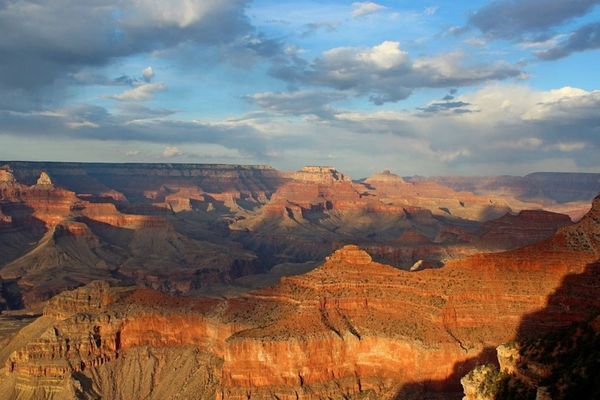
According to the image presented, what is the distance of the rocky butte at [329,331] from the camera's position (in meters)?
68.9

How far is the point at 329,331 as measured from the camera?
71500 millimetres

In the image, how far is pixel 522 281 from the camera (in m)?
73.9

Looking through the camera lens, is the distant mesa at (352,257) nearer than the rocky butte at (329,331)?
No

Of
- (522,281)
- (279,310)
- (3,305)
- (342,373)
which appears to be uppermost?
(522,281)

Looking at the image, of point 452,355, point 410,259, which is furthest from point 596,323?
point 410,259

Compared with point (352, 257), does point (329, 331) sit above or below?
below

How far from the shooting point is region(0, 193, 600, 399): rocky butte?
226ft

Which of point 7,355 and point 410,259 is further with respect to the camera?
point 410,259

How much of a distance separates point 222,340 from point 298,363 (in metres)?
10.9

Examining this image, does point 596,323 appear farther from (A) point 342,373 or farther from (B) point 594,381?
(A) point 342,373

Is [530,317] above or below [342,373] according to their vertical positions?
above

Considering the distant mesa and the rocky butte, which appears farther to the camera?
the distant mesa

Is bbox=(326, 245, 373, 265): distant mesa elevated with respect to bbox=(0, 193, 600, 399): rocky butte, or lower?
elevated

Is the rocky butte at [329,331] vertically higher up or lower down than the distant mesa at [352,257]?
lower down
